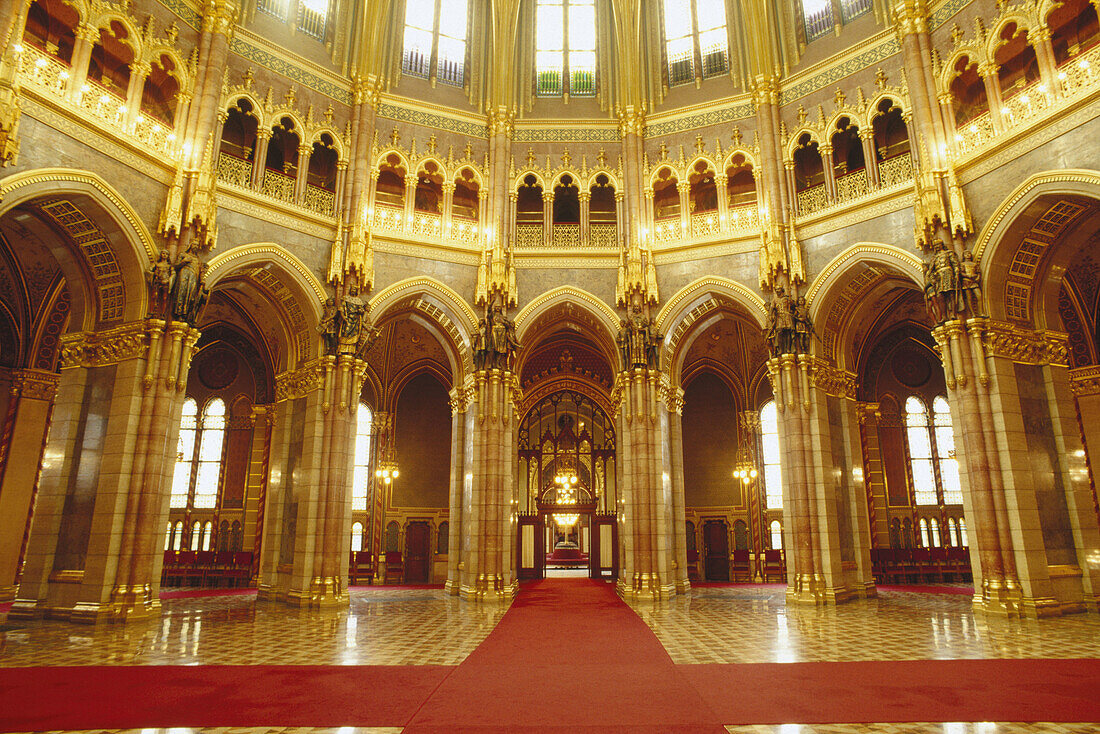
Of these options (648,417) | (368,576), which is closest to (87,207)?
(648,417)

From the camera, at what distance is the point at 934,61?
18.0 meters

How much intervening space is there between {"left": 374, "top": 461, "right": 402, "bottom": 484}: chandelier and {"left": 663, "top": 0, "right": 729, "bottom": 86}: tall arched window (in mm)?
17855

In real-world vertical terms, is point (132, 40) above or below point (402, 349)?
above

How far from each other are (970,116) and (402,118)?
16.7 meters

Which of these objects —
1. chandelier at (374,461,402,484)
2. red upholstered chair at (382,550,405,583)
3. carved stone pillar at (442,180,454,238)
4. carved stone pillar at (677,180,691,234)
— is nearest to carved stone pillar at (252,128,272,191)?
carved stone pillar at (442,180,454,238)

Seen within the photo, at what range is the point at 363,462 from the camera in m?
28.0

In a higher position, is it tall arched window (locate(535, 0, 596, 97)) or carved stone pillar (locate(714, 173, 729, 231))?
tall arched window (locate(535, 0, 596, 97))

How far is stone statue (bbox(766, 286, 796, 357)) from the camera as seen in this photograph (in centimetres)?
1886

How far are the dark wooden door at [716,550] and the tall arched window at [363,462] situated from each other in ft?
47.8

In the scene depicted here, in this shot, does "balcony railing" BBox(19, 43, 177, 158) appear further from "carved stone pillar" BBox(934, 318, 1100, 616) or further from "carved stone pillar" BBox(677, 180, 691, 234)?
"carved stone pillar" BBox(934, 318, 1100, 616)

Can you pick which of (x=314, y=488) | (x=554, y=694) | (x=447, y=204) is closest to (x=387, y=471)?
(x=314, y=488)

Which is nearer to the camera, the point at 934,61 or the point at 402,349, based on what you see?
the point at 934,61

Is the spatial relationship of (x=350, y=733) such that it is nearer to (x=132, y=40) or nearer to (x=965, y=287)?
(x=965, y=287)

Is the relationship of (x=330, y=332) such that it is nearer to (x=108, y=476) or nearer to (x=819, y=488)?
(x=108, y=476)
